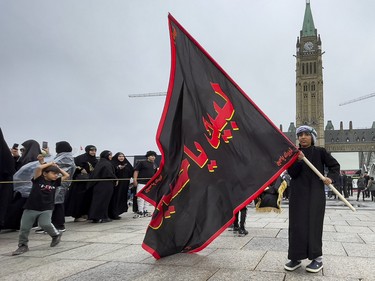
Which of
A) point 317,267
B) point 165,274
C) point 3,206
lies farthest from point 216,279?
point 3,206

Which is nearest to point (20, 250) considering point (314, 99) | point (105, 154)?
point (105, 154)

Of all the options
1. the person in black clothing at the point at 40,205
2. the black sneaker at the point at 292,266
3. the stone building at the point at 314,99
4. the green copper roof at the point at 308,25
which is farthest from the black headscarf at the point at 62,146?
the green copper roof at the point at 308,25

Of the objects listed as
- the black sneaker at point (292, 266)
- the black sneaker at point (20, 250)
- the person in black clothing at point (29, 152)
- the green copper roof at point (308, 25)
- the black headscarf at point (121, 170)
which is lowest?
the black sneaker at point (20, 250)

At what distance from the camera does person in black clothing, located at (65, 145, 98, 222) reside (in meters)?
9.92

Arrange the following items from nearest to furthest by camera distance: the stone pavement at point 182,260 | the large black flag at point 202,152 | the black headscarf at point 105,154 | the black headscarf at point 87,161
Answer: the stone pavement at point 182,260, the large black flag at point 202,152, the black headscarf at point 87,161, the black headscarf at point 105,154

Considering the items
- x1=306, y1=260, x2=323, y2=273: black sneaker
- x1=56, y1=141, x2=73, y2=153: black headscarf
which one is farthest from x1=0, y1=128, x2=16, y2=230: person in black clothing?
x1=306, y1=260, x2=323, y2=273: black sneaker

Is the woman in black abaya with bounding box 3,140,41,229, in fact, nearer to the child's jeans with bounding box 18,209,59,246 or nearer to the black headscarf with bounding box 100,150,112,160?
the black headscarf with bounding box 100,150,112,160

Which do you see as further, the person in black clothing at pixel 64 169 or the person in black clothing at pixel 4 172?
the person in black clothing at pixel 64 169

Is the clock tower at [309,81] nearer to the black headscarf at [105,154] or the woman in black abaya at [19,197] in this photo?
the black headscarf at [105,154]

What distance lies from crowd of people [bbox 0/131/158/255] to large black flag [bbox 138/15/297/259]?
214 cm

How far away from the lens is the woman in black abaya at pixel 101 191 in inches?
380

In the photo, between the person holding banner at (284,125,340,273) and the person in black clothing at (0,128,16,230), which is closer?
the person holding banner at (284,125,340,273)

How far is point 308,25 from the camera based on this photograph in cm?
12506

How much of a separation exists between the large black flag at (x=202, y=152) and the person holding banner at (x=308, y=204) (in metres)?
0.40
